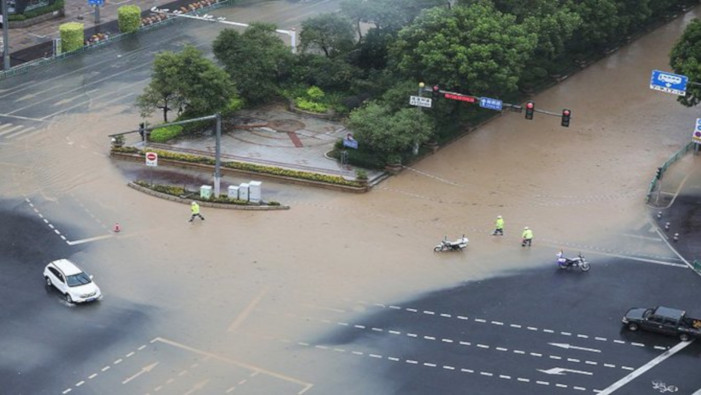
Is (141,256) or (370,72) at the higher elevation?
(370,72)

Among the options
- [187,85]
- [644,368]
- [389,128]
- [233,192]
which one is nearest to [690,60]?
[389,128]

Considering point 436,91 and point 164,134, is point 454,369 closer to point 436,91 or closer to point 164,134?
point 436,91

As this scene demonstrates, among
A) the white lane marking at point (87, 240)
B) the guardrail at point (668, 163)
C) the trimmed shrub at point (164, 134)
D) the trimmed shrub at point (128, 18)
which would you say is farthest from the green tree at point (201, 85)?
the guardrail at point (668, 163)

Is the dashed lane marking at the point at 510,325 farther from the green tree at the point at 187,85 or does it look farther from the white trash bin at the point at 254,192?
the green tree at the point at 187,85

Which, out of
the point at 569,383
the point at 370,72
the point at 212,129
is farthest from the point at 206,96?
the point at 569,383

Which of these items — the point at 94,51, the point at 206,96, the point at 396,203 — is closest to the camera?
the point at 396,203

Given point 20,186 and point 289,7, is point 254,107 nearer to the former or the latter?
point 20,186
